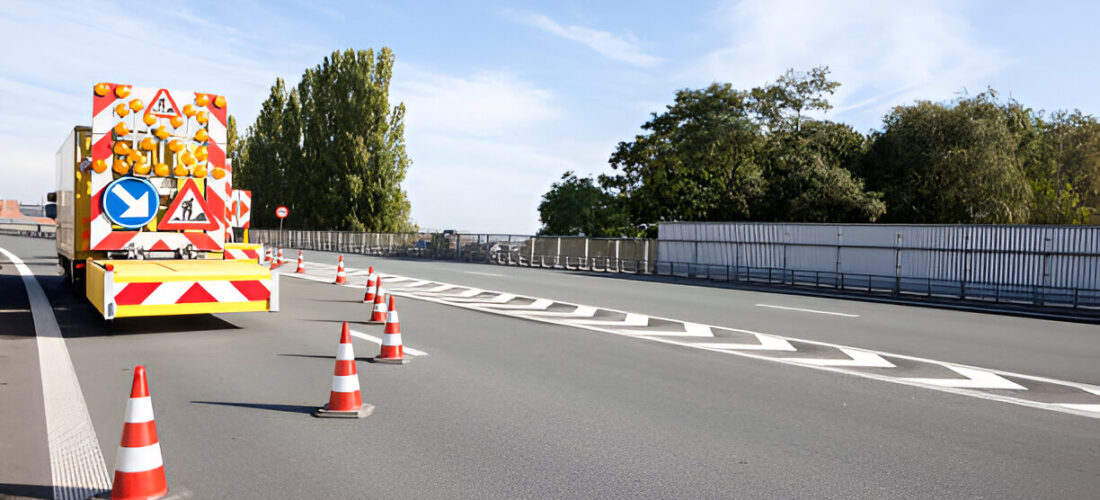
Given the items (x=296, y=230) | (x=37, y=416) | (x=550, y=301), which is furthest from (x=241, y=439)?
(x=296, y=230)

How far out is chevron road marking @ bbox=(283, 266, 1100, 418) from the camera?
791cm

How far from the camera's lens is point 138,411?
418cm

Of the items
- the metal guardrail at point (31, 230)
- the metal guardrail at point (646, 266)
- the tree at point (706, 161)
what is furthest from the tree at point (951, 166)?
the metal guardrail at point (31, 230)

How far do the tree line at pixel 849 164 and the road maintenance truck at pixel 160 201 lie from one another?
37459mm

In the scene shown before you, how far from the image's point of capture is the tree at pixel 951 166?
4034cm

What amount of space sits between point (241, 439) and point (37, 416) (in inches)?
76.9

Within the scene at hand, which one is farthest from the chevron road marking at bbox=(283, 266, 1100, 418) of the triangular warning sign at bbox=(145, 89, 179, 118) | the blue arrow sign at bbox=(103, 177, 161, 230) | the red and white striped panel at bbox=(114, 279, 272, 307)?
the triangular warning sign at bbox=(145, 89, 179, 118)

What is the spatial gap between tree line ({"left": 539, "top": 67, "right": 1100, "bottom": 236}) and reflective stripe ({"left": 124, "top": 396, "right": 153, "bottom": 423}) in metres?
42.4

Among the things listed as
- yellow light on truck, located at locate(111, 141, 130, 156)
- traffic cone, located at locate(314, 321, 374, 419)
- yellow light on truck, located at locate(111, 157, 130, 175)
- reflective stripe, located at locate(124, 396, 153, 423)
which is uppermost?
A: yellow light on truck, located at locate(111, 141, 130, 156)

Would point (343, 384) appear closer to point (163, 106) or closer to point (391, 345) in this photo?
point (391, 345)

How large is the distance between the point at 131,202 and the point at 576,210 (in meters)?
74.2

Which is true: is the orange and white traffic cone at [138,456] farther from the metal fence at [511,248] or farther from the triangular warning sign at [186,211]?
the metal fence at [511,248]

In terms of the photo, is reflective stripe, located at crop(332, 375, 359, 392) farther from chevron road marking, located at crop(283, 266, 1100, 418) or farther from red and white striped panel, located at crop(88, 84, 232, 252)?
red and white striped panel, located at crop(88, 84, 232, 252)

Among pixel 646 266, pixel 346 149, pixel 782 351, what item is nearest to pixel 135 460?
pixel 782 351
